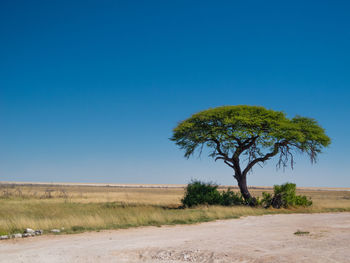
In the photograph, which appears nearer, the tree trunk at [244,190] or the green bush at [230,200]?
the green bush at [230,200]

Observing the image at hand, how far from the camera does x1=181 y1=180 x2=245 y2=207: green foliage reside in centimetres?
2680

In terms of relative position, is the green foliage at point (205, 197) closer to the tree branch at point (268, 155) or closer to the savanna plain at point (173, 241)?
the tree branch at point (268, 155)

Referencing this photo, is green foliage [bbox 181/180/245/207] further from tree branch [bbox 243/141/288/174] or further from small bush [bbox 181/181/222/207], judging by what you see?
tree branch [bbox 243/141/288/174]

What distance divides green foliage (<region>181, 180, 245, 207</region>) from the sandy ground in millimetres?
11210

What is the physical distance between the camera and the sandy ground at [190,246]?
9766 millimetres

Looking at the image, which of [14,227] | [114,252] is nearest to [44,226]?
[14,227]

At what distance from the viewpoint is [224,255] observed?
32.1 ft

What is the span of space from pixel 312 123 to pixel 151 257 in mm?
23423

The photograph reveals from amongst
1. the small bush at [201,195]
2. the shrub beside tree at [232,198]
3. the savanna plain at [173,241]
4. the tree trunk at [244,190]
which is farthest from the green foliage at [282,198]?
the savanna plain at [173,241]

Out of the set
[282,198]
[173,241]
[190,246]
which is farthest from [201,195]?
[190,246]

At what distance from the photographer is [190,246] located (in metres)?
11.2

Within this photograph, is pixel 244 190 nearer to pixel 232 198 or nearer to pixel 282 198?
pixel 232 198

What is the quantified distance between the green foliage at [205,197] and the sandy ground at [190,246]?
1121 cm

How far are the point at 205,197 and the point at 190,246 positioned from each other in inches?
620
